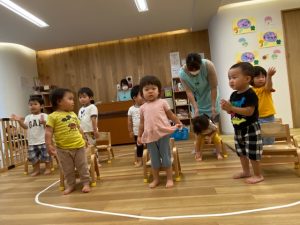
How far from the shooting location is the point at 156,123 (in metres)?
2.50

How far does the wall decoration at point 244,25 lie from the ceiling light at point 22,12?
3827 millimetres

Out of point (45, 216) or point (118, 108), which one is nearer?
point (45, 216)

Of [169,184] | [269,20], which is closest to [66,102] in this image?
[169,184]

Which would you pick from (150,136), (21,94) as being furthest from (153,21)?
(150,136)

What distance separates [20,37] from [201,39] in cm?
421

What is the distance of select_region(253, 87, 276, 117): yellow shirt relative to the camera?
2.94 metres

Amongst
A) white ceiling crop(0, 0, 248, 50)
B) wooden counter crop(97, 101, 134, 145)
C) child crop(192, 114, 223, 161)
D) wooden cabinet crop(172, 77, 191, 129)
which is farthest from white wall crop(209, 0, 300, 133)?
child crop(192, 114, 223, 161)

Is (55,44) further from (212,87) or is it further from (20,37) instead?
(212,87)

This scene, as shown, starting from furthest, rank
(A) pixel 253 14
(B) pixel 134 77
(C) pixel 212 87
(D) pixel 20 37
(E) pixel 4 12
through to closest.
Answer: (B) pixel 134 77, (D) pixel 20 37, (A) pixel 253 14, (E) pixel 4 12, (C) pixel 212 87

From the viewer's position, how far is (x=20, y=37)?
6.36 metres

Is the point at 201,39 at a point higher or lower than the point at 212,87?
higher

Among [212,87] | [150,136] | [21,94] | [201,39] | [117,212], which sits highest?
[201,39]

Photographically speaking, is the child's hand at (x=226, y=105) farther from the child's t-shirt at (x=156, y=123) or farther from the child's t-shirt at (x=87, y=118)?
the child's t-shirt at (x=87, y=118)

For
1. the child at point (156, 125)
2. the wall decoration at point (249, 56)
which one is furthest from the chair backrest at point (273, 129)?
the wall decoration at point (249, 56)
